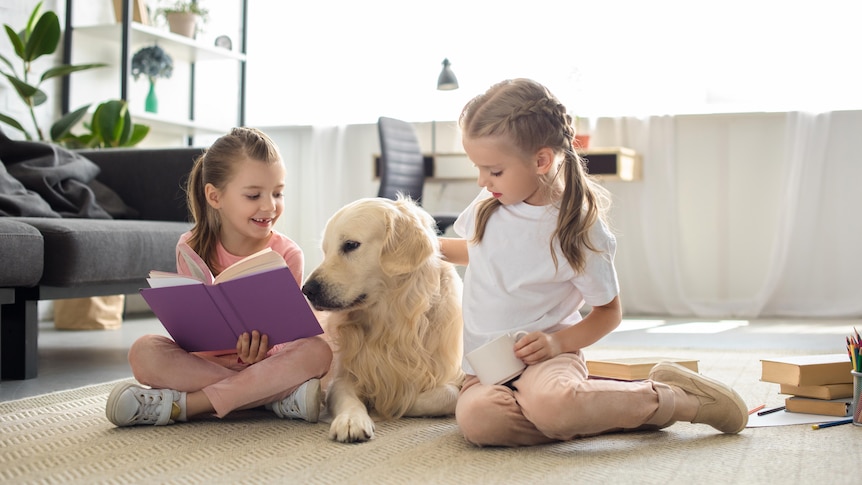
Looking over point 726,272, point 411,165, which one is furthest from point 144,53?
point 726,272

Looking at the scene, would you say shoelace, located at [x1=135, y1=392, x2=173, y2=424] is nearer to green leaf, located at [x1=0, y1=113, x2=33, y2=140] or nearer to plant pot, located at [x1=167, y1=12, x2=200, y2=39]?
green leaf, located at [x1=0, y1=113, x2=33, y2=140]

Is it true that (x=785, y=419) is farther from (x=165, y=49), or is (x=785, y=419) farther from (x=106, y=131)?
(x=165, y=49)

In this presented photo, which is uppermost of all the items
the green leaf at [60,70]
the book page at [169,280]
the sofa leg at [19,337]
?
the green leaf at [60,70]

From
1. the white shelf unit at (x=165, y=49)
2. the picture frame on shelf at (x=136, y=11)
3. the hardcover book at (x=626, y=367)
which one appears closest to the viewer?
the hardcover book at (x=626, y=367)

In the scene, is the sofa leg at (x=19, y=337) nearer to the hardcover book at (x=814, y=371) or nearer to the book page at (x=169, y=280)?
the book page at (x=169, y=280)

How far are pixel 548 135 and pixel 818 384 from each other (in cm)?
75

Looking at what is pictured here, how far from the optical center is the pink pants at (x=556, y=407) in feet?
4.64

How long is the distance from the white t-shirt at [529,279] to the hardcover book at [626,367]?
29cm

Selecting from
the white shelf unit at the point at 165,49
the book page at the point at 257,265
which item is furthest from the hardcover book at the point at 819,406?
the white shelf unit at the point at 165,49

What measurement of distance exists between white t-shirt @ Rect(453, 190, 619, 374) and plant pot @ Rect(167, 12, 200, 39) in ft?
11.9

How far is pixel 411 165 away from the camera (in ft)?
14.5

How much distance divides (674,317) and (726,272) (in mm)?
436

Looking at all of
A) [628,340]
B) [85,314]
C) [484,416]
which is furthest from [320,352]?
[85,314]

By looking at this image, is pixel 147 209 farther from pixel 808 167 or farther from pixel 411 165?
pixel 808 167
